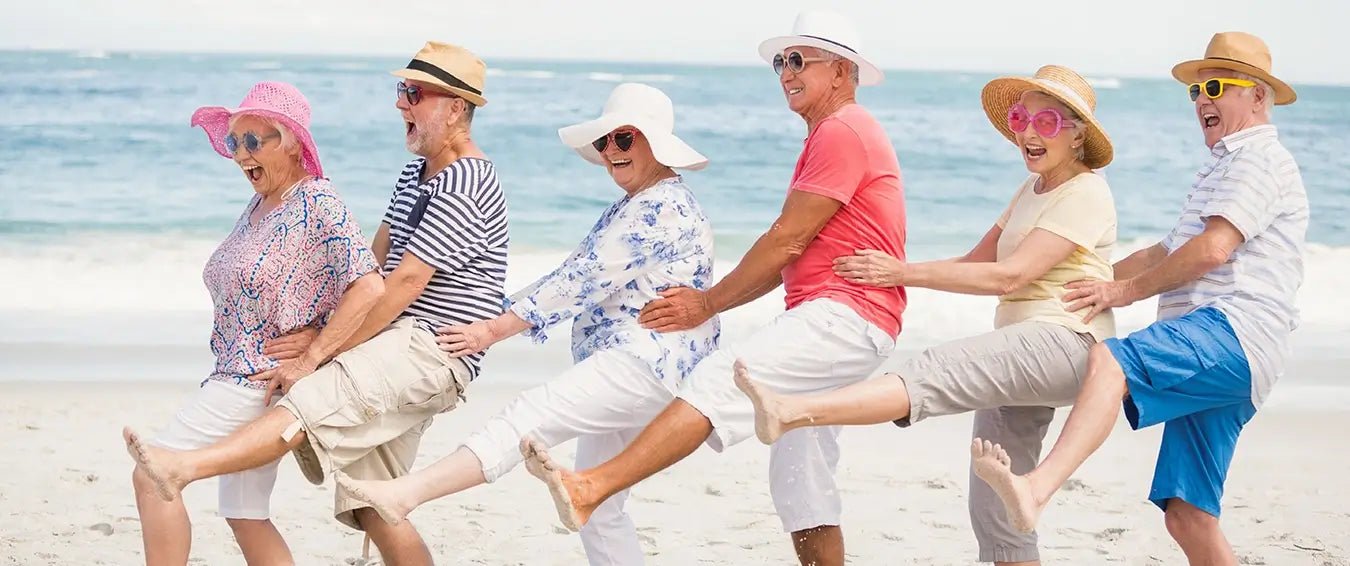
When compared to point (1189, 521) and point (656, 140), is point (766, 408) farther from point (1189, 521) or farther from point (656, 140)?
point (1189, 521)

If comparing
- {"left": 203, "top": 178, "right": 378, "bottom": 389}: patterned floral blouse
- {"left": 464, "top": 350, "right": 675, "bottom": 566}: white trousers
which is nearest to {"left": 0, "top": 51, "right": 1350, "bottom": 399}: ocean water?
{"left": 203, "top": 178, "right": 378, "bottom": 389}: patterned floral blouse

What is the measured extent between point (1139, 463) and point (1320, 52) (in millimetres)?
40320

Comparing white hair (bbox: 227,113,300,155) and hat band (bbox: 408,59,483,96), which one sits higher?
hat band (bbox: 408,59,483,96)

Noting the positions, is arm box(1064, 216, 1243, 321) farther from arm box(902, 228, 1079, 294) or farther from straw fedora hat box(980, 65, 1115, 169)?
straw fedora hat box(980, 65, 1115, 169)

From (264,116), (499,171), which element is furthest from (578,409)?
(499,171)

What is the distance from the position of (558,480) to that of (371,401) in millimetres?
661

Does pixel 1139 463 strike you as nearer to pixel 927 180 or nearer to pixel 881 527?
pixel 881 527

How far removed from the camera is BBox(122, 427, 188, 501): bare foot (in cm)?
392

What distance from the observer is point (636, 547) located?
4605 millimetres

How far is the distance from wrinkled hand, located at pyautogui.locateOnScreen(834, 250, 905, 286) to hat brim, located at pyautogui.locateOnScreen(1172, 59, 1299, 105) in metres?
0.99

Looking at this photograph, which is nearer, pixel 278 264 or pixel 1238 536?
pixel 278 264

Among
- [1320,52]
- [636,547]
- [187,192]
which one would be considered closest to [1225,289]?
[636,547]

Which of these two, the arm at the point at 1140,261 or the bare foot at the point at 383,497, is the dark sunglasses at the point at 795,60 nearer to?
the arm at the point at 1140,261

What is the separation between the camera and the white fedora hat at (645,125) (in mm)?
4371
